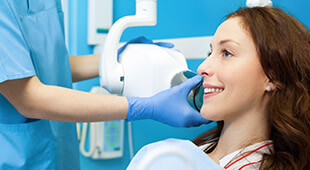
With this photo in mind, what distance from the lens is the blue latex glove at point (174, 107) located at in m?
1.09

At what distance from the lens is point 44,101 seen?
98 centimetres

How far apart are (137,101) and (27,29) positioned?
47 cm

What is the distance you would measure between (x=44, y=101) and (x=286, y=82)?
2.31 ft

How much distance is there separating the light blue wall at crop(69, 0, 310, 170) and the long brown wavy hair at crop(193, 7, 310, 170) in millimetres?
275

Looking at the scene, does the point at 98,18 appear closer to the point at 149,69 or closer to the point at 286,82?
the point at 149,69

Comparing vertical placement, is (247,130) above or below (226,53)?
below

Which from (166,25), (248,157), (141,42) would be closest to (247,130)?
(248,157)

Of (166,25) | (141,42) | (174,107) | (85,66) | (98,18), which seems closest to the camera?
(174,107)

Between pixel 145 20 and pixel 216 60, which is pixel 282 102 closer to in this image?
pixel 216 60

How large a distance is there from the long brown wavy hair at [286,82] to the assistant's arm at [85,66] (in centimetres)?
71

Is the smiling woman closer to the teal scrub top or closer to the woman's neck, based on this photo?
the woman's neck

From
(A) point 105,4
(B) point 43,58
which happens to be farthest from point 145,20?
(A) point 105,4

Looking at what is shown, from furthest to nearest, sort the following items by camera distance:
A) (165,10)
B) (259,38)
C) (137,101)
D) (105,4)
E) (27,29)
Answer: (105,4), (165,10), (27,29), (137,101), (259,38)

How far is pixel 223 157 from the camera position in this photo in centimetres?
102
